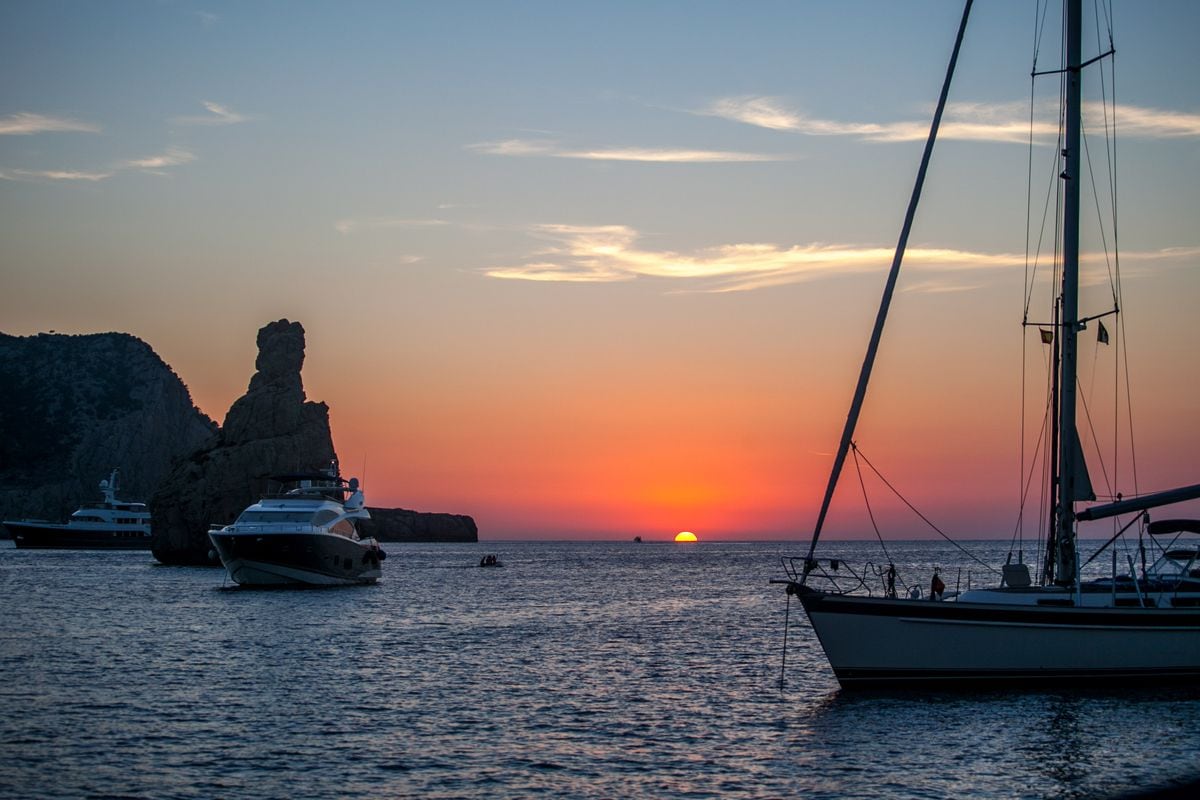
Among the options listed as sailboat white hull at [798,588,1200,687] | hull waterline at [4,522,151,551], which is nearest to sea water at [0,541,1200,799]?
sailboat white hull at [798,588,1200,687]

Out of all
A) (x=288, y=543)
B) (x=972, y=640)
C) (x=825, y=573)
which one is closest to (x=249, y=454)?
(x=288, y=543)

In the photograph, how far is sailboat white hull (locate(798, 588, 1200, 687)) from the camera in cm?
3073

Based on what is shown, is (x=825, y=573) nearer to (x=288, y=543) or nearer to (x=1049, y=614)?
(x=1049, y=614)

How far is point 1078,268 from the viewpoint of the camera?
3266cm

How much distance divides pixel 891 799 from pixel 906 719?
7557 mm

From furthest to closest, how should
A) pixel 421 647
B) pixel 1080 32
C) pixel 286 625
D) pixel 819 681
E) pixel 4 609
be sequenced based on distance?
pixel 4 609
pixel 286 625
pixel 421 647
pixel 819 681
pixel 1080 32

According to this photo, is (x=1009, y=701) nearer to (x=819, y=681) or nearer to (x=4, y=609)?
(x=819, y=681)

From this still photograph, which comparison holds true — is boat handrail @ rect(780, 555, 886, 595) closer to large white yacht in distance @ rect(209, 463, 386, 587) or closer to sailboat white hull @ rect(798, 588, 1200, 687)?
sailboat white hull @ rect(798, 588, 1200, 687)

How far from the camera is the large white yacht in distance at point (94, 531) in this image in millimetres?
173500

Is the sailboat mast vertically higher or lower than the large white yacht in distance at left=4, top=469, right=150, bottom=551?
higher

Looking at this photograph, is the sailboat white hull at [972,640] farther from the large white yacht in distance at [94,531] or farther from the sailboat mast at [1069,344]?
the large white yacht in distance at [94,531]

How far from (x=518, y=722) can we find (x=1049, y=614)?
14.3 meters

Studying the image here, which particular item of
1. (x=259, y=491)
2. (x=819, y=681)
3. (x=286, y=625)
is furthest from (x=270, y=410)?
(x=819, y=681)

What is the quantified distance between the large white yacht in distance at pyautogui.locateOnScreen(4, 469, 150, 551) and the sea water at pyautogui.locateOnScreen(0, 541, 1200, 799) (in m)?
134
